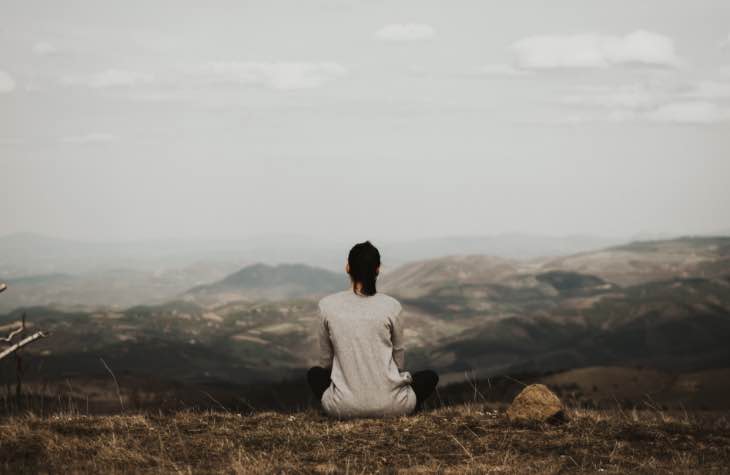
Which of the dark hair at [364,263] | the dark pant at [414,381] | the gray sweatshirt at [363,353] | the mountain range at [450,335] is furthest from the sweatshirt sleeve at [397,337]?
the mountain range at [450,335]

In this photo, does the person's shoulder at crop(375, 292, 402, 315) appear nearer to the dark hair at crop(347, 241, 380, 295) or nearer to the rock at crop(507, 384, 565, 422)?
the dark hair at crop(347, 241, 380, 295)

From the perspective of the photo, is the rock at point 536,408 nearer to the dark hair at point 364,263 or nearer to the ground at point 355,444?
the ground at point 355,444

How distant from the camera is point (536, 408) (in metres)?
10.0

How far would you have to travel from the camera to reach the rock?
9.95 meters

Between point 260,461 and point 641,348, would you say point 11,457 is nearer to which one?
point 260,461

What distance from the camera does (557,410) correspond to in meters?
9.95

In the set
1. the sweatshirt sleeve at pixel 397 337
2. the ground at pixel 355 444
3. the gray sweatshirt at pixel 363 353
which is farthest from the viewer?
the sweatshirt sleeve at pixel 397 337

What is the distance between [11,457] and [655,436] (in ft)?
23.5

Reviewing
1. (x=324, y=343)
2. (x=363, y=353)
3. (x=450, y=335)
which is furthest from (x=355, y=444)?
(x=450, y=335)

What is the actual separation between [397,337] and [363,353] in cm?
49

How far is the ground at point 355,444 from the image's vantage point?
7.94 m

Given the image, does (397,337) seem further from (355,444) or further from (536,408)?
(536,408)

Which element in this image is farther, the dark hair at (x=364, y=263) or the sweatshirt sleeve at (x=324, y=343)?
the sweatshirt sleeve at (x=324, y=343)

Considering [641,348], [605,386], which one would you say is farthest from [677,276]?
[605,386]
